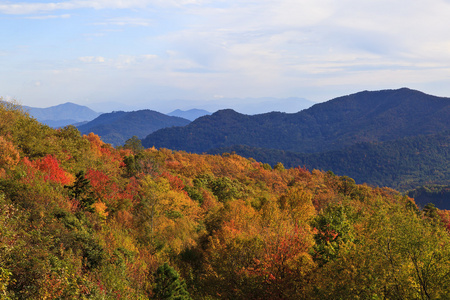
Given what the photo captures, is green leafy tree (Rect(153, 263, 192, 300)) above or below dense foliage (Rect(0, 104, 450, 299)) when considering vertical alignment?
below

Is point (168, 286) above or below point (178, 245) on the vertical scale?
above

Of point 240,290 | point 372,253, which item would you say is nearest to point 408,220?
point 372,253

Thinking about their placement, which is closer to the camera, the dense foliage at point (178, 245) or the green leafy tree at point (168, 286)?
the dense foliage at point (178, 245)

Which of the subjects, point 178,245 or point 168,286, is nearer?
point 168,286

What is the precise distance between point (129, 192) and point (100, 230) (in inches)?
714

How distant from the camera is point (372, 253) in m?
18.7

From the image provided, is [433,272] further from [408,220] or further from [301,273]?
[301,273]

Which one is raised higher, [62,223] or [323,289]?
[62,223]

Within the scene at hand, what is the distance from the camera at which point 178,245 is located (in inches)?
1534

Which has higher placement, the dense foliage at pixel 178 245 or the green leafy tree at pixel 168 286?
the dense foliage at pixel 178 245

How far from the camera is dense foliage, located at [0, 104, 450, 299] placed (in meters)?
18.3

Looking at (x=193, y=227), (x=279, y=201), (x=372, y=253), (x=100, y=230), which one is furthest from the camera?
(x=279, y=201)

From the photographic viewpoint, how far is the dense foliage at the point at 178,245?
720 inches

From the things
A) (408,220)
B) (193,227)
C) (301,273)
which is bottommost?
(193,227)
